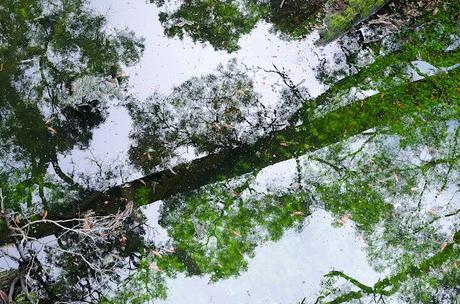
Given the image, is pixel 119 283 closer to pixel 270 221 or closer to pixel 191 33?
pixel 270 221

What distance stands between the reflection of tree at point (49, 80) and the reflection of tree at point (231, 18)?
49 cm

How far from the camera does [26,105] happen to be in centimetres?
433

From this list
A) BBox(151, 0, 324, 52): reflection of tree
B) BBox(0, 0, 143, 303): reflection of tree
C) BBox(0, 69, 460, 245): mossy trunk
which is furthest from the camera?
BBox(151, 0, 324, 52): reflection of tree

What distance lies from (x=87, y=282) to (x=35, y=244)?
567 mm

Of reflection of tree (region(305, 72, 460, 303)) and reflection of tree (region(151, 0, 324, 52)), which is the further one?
reflection of tree (region(151, 0, 324, 52))

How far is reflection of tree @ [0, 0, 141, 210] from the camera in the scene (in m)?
4.29

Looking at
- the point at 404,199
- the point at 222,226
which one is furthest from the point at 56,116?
the point at 404,199

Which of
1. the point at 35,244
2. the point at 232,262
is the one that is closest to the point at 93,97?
the point at 35,244

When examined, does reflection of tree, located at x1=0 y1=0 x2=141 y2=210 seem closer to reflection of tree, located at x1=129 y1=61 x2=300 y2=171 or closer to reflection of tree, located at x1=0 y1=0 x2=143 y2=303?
reflection of tree, located at x1=0 y1=0 x2=143 y2=303

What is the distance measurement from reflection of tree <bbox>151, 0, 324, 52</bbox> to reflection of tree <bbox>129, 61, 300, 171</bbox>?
343 mm

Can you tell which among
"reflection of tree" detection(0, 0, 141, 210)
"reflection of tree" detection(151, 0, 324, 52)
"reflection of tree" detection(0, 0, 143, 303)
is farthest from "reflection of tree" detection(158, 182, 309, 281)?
"reflection of tree" detection(151, 0, 324, 52)

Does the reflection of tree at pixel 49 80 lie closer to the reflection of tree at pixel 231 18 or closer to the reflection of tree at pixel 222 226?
the reflection of tree at pixel 231 18

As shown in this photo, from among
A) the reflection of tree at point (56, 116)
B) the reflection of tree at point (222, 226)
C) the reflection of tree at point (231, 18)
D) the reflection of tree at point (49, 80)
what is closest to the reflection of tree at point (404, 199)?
the reflection of tree at point (222, 226)

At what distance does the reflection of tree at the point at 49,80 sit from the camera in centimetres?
429
